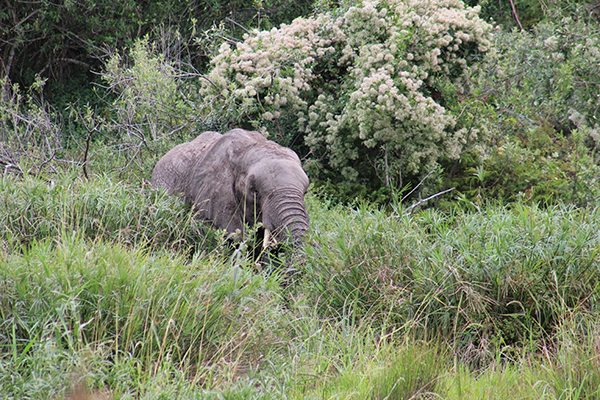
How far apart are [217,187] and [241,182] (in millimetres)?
273

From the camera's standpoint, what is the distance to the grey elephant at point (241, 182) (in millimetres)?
5234

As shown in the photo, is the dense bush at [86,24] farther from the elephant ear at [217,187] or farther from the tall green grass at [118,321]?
the tall green grass at [118,321]

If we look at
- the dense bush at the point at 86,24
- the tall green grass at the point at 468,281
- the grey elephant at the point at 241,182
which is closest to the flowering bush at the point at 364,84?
the grey elephant at the point at 241,182

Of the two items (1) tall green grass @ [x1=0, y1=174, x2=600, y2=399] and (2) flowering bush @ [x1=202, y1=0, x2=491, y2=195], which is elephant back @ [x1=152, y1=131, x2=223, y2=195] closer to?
(1) tall green grass @ [x1=0, y1=174, x2=600, y2=399]

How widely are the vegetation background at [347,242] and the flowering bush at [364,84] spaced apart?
34 mm

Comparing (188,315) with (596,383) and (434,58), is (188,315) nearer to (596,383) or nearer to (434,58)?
(596,383)

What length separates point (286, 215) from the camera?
17.0ft

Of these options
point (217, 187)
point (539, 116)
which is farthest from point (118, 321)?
point (539, 116)

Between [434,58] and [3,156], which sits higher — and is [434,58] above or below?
above

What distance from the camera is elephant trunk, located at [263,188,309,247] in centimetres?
513

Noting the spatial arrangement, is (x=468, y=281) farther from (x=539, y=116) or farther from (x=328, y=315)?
(x=539, y=116)

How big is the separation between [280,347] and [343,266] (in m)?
1.09

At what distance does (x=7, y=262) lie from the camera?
3.69m

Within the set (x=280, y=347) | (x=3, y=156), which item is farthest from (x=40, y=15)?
(x=280, y=347)
